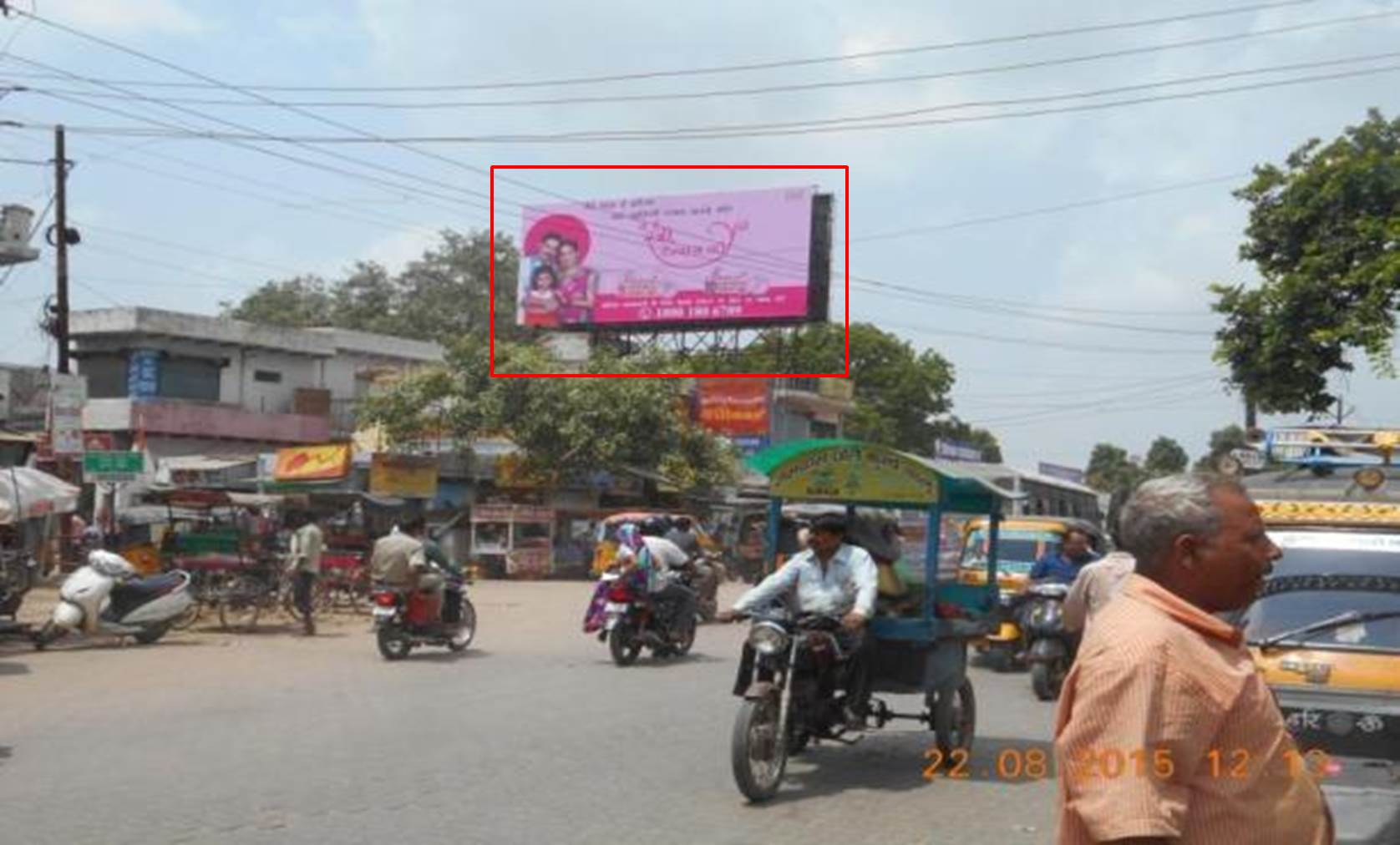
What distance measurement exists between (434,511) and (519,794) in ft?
95.4

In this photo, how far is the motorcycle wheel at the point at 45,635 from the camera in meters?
15.8

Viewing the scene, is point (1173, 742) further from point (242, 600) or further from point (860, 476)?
point (242, 600)

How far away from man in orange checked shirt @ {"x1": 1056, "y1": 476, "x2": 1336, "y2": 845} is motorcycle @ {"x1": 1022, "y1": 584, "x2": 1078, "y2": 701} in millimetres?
10058

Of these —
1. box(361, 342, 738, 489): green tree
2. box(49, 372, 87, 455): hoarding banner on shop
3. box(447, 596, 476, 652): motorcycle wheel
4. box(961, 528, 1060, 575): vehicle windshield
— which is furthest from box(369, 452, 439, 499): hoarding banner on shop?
box(961, 528, 1060, 575): vehicle windshield

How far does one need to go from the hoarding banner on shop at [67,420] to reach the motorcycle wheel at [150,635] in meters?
3.02

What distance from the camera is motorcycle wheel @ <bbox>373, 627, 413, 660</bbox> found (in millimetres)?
15156

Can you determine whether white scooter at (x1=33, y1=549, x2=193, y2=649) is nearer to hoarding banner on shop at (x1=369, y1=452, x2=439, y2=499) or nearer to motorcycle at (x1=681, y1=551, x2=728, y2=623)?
motorcycle at (x1=681, y1=551, x2=728, y2=623)

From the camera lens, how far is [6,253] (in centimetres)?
2388

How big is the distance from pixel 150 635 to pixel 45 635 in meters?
1.13

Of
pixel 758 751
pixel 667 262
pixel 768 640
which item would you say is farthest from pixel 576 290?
pixel 758 751

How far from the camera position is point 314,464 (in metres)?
25.0

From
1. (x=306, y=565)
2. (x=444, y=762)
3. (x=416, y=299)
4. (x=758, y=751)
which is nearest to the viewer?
(x=758, y=751)

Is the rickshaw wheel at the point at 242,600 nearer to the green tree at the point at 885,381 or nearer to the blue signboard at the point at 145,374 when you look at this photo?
the blue signboard at the point at 145,374

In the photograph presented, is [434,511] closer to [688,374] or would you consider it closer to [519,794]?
[688,374]
